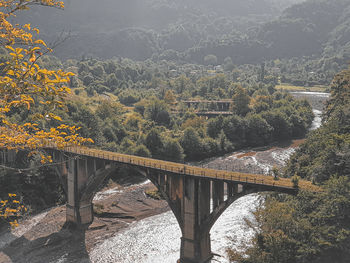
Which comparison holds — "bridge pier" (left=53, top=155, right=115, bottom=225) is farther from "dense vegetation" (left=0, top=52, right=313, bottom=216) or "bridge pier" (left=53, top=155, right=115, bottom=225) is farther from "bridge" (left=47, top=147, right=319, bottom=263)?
"dense vegetation" (left=0, top=52, right=313, bottom=216)

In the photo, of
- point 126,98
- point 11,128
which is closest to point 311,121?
point 126,98

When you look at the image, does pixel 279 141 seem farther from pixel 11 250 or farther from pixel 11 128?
pixel 11 128

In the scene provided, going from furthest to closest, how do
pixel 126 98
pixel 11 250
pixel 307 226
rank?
pixel 126 98 → pixel 11 250 → pixel 307 226

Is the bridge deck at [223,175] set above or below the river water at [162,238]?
above

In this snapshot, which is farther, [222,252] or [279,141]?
[279,141]

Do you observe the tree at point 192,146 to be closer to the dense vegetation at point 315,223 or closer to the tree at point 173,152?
the tree at point 173,152

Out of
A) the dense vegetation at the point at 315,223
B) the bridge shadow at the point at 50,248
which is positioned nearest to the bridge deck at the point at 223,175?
the dense vegetation at the point at 315,223

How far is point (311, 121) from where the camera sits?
11662 cm

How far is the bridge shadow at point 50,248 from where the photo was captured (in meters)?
42.9

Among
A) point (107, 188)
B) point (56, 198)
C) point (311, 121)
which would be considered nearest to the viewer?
point (56, 198)

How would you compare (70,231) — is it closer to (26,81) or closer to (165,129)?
(26,81)

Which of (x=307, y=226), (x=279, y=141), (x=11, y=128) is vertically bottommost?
(x=279, y=141)

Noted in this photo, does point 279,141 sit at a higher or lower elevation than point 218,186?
lower

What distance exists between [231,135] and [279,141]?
15.4 meters
